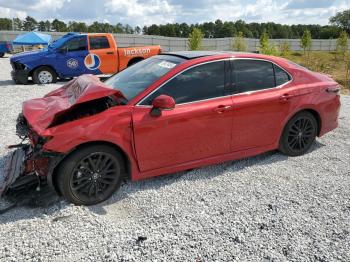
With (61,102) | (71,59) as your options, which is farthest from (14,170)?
(71,59)

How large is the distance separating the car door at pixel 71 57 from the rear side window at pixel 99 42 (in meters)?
0.25

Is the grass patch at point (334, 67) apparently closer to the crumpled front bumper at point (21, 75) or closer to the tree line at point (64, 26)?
the crumpled front bumper at point (21, 75)

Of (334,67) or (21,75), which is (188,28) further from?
(21,75)

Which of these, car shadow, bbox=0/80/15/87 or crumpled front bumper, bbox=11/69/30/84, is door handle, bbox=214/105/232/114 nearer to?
crumpled front bumper, bbox=11/69/30/84

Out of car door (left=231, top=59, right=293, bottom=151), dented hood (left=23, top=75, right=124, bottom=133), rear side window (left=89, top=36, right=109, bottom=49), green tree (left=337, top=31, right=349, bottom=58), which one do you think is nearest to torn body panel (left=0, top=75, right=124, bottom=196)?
dented hood (left=23, top=75, right=124, bottom=133)

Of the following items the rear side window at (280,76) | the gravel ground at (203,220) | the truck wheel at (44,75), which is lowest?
the gravel ground at (203,220)

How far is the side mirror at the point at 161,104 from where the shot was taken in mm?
4008

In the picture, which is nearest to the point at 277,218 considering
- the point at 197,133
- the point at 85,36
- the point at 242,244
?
the point at 242,244

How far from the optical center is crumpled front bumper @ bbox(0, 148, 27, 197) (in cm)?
402

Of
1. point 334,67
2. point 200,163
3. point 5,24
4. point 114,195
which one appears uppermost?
point 5,24

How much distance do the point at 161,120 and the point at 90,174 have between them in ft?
3.26

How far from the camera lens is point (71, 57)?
41.9 ft

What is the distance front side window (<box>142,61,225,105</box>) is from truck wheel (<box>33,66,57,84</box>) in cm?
951

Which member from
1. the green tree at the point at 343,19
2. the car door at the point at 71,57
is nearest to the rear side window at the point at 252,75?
the car door at the point at 71,57
